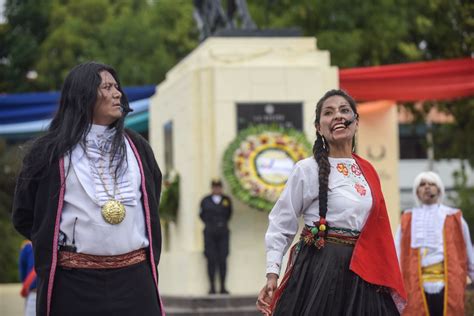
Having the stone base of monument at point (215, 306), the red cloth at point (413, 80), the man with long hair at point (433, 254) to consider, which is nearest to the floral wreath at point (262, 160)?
the stone base of monument at point (215, 306)

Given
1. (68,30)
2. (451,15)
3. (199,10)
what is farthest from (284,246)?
(68,30)

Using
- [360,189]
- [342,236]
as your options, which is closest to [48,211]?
[342,236]

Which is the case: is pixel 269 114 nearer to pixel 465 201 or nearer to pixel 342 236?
pixel 342 236

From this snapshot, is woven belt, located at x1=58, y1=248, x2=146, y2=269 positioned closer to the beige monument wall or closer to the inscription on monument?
the beige monument wall

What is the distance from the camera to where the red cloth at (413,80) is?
55.9ft

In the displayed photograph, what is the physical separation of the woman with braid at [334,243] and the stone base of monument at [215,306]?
26.7 feet

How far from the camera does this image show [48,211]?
568 centimetres

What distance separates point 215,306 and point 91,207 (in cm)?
962

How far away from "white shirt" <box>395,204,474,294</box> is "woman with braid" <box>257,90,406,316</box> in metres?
3.71

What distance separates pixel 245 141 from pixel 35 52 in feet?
88.3

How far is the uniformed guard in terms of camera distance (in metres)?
15.8

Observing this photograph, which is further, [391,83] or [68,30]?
[68,30]

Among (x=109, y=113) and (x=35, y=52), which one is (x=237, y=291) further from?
(x=35, y=52)

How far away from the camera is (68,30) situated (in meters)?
39.0
